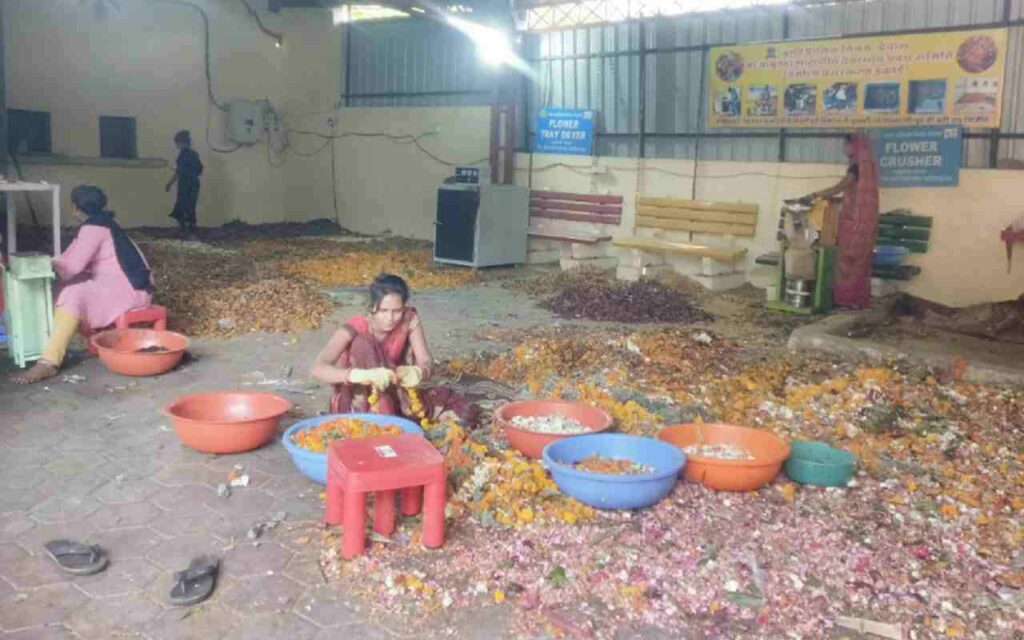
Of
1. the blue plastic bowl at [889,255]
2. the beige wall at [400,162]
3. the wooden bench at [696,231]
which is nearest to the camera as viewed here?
the blue plastic bowl at [889,255]

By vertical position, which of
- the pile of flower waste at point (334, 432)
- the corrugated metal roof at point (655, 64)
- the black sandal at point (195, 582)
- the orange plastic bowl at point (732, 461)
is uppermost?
the corrugated metal roof at point (655, 64)

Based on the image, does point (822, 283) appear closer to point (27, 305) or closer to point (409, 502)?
point (409, 502)

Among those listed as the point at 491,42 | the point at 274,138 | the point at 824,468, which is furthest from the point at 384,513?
the point at 274,138

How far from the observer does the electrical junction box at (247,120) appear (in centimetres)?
1548

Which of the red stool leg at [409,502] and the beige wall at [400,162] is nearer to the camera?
the red stool leg at [409,502]

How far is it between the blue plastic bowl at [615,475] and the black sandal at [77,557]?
6.19 ft

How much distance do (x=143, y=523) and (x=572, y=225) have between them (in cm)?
951

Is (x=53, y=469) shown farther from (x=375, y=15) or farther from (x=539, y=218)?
(x=375, y=15)

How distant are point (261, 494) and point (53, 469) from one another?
1.16 metres

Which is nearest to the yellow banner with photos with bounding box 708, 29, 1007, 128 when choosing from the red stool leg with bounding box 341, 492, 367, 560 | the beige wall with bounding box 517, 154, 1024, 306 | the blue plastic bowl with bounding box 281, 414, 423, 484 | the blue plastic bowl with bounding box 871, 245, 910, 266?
the beige wall with bounding box 517, 154, 1024, 306

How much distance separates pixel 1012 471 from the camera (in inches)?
184

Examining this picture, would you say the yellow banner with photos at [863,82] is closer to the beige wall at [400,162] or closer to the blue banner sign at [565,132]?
the blue banner sign at [565,132]

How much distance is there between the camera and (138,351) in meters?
6.42

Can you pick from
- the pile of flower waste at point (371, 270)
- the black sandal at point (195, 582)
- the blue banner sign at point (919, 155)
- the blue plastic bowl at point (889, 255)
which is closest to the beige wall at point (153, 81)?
the pile of flower waste at point (371, 270)
